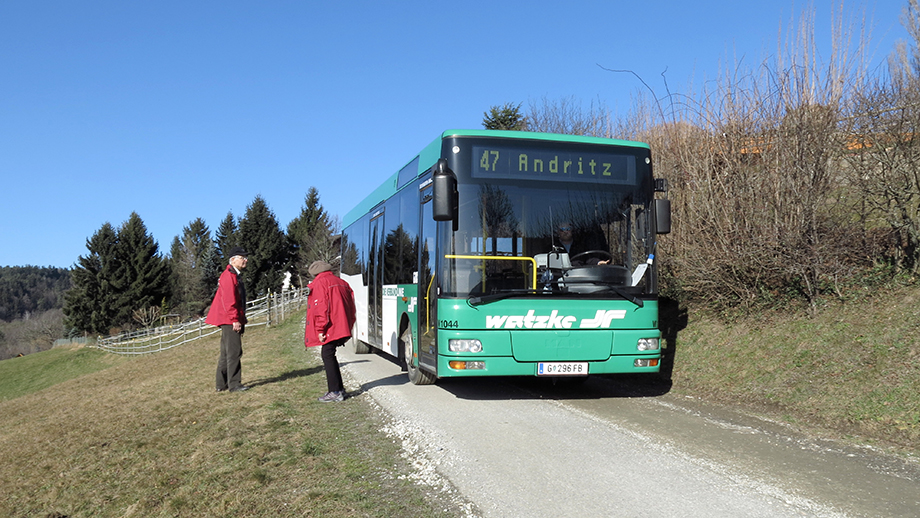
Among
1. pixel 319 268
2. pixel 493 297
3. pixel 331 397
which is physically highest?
pixel 319 268

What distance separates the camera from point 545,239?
26.2ft

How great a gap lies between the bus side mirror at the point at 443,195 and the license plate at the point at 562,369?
6.71 ft

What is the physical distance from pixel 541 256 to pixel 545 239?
206 millimetres

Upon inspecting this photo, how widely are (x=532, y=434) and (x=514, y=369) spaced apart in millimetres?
1311

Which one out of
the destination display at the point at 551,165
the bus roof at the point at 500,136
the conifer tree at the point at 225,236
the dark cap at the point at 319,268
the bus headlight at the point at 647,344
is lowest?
the bus headlight at the point at 647,344

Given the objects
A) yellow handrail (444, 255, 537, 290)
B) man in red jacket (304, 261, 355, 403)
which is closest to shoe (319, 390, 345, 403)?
man in red jacket (304, 261, 355, 403)

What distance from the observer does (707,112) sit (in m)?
11.5

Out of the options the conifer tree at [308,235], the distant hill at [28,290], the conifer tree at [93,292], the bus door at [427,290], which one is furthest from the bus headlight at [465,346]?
the distant hill at [28,290]

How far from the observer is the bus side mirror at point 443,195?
24.9ft

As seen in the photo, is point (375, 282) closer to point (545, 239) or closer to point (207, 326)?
point (545, 239)

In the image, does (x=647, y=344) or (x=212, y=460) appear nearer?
(x=212, y=460)

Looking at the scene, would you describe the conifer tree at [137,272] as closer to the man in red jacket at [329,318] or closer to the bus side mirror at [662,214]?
the man in red jacket at [329,318]

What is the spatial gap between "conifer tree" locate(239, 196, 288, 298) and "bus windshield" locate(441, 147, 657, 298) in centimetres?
6375

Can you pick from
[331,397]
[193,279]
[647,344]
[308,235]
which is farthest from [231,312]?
[193,279]
